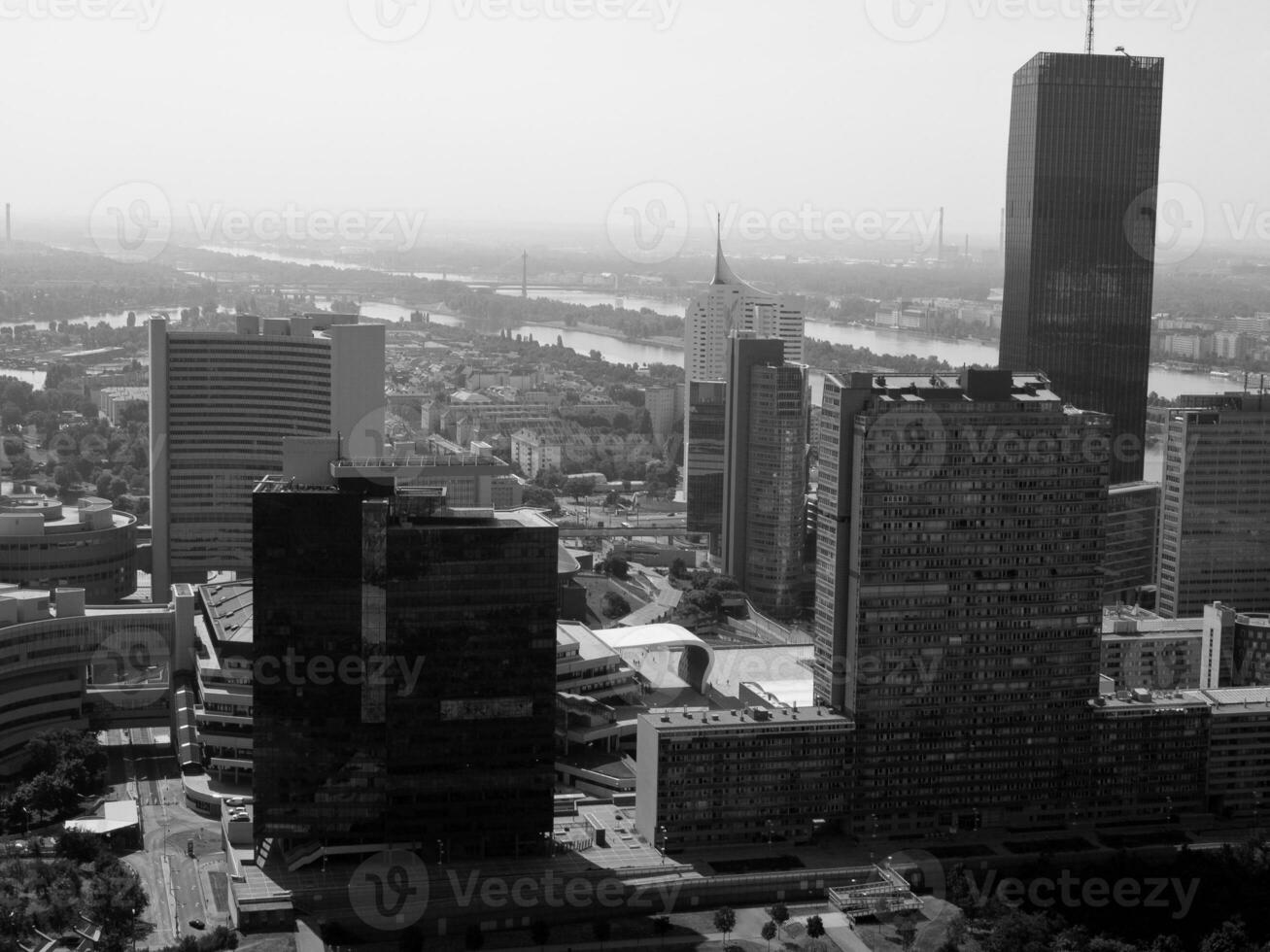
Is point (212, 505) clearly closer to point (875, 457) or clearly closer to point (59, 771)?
point (59, 771)

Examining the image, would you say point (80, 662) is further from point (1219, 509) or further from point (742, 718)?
point (1219, 509)

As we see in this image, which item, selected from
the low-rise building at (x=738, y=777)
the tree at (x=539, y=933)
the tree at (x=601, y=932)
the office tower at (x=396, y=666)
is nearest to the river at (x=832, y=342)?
the low-rise building at (x=738, y=777)

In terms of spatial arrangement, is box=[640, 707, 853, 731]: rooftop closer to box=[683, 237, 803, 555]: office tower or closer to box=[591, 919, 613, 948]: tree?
box=[591, 919, 613, 948]: tree

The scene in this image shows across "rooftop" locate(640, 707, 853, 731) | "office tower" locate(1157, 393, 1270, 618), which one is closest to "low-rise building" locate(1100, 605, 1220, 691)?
"office tower" locate(1157, 393, 1270, 618)

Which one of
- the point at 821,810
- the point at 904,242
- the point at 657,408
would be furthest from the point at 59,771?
the point at 904,242

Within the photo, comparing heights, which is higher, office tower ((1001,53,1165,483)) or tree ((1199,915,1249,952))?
office tower ((1001,53,1165,483))

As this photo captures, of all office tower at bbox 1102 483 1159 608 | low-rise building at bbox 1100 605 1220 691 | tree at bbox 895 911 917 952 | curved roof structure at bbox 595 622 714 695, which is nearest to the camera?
tree at bbox 895 911 917 952

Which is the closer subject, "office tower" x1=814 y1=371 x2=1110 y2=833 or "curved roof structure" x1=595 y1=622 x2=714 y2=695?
"office tower" x1=814 y1=371 x2=1110 y2=833

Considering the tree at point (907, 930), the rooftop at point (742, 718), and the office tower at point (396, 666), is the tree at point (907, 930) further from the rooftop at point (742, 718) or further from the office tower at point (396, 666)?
the office tower at point (396, 666)
